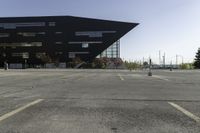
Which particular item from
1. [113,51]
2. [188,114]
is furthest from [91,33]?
[188,114]

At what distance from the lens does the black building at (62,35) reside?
120 meters

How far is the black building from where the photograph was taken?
120m

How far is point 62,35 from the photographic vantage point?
398ft

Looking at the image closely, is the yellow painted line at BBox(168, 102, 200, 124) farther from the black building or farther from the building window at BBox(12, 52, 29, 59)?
the building window at BBox(12, 52, 29, 59)

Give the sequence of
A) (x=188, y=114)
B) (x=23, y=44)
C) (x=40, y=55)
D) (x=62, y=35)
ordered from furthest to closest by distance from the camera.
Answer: (x=23, y=44), (x=40, y=55), (x=62, y=35), (x=188, y=114)

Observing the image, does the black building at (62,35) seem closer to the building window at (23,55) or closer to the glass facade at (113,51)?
the building window at (23,55)

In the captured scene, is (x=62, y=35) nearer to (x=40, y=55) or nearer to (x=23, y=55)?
(x=40, y=55)

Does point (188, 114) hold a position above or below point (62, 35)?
below

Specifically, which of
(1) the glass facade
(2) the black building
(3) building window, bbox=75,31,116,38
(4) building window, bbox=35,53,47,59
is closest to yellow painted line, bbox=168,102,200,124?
(2) the black building

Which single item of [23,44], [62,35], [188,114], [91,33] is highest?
[91,33]

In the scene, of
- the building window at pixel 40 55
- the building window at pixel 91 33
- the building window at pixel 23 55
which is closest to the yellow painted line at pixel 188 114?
the building window at pixel 91 33

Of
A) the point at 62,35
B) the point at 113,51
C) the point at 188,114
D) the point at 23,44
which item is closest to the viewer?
the point at 188,114

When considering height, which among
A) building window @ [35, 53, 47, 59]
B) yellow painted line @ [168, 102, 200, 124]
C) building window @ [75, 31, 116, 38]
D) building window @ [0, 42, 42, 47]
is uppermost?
building window @ [75, 31, 116, 38]

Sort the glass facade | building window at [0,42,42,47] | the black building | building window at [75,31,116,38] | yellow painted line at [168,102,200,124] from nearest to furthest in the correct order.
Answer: yellow painted line at [168,102,200,124]
the black building
building window at [75,31,116,38]
building window at [0,42,42,47]
the glass facade
